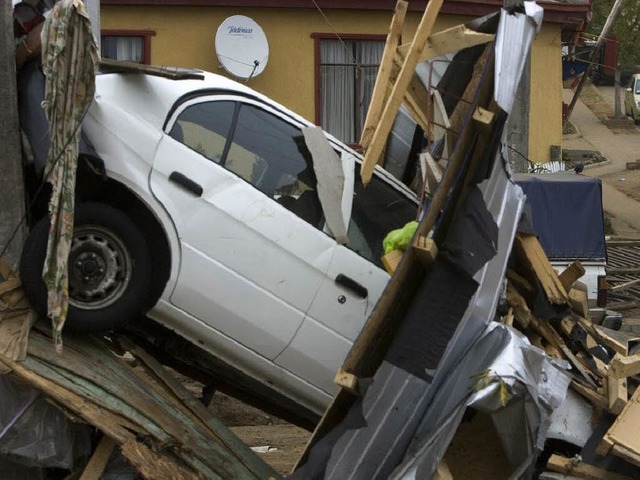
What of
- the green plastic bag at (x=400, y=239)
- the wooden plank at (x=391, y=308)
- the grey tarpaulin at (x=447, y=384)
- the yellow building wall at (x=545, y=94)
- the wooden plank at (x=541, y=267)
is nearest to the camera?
the grey tarpaulin at (x=447, y=384)

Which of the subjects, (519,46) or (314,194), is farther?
(314,194)

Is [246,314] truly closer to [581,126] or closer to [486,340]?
[486,340]

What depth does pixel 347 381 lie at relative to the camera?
4.98 metres

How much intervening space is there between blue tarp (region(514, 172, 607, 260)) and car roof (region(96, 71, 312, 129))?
6359 millimetres

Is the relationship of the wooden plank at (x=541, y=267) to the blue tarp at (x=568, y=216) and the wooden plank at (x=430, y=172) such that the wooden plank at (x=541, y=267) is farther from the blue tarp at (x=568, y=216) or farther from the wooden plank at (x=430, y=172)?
the blue tarp at (x=568, y=216)

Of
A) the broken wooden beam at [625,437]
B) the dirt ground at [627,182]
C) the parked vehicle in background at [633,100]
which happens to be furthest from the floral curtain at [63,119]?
the parked vehicle in background at [633,100]

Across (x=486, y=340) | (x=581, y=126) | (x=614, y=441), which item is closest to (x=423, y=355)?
(x=486, y=340)

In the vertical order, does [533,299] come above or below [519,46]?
below

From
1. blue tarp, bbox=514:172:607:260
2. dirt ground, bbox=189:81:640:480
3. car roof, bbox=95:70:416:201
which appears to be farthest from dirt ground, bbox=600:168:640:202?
car roof, bbox=95:70:416:201

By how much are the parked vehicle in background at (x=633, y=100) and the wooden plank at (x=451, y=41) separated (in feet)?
94.8

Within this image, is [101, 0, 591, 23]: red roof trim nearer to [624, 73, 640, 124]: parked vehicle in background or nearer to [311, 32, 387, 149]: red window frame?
[311, 32, 387, 149]: red window frame

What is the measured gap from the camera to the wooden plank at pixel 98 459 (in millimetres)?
5633

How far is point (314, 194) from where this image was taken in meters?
6.06

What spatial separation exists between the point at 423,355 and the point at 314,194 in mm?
1427
